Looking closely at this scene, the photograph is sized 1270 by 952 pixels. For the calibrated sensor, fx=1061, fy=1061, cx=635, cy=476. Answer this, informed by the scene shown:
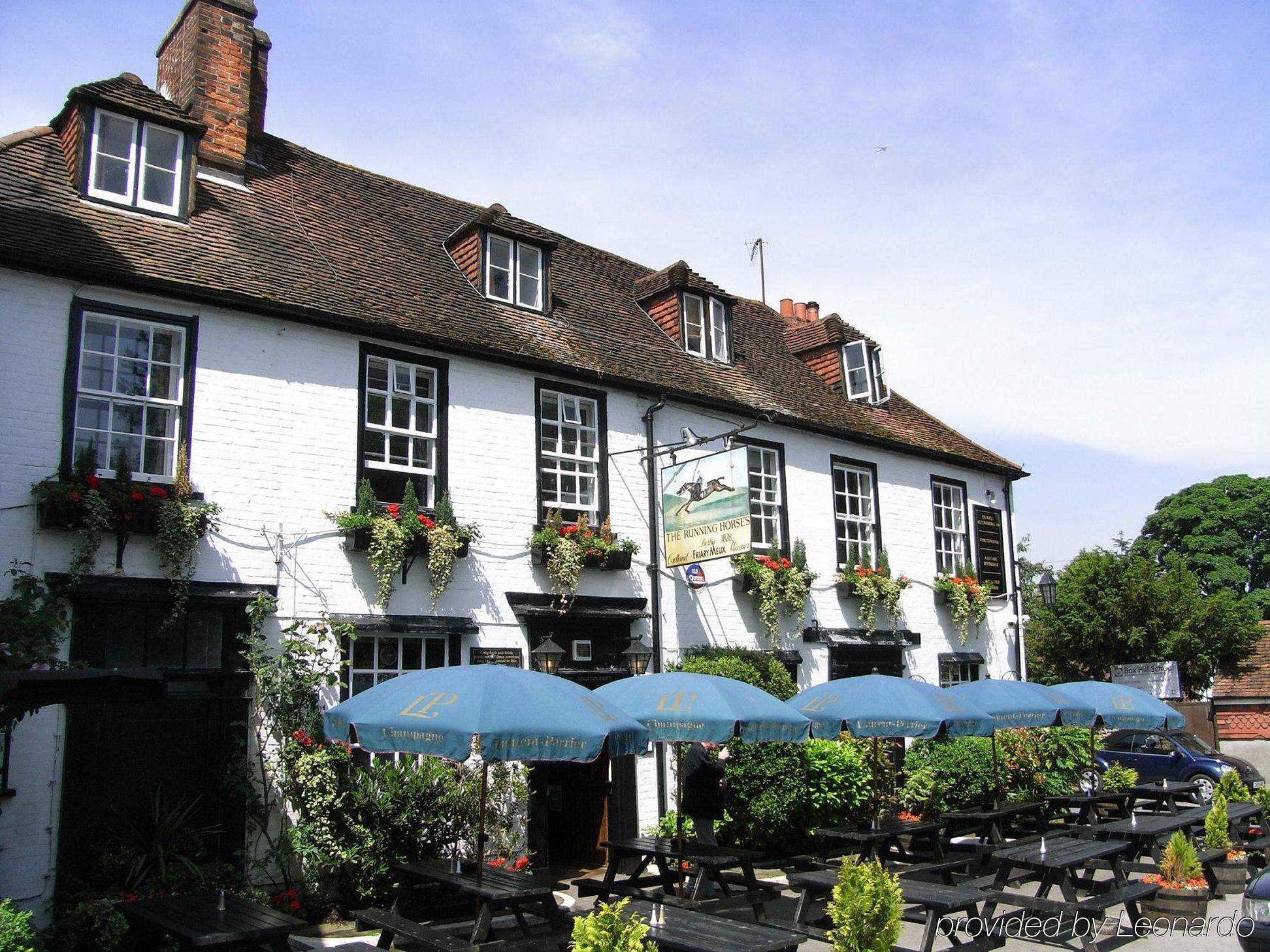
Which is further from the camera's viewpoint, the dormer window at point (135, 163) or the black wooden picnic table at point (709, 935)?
the dormer window at point (135, 163)

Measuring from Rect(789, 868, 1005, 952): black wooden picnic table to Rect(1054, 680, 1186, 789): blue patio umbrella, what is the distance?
197 inches

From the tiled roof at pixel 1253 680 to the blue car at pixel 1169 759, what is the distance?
8.82 metres

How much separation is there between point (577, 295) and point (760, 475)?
4.00m

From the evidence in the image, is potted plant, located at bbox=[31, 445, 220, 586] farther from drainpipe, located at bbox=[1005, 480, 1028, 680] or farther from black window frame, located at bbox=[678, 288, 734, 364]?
drainpipe, located at bbox=[1005, 480, 1028, 680]

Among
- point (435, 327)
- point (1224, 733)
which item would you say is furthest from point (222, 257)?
point (1224, 733)

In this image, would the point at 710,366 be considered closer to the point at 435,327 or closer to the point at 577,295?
the point at 577,295

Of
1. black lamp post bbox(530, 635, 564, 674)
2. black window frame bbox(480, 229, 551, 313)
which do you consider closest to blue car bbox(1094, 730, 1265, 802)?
black lamp post bbox(530, 635, 564, 674)

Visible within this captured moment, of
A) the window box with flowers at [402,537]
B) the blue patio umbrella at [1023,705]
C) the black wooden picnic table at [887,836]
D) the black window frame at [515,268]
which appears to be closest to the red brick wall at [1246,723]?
the blue patio umbrella at [1023,705]

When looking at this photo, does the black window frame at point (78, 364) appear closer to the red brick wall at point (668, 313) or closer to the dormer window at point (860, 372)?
the red brick wall at point (668, 313)

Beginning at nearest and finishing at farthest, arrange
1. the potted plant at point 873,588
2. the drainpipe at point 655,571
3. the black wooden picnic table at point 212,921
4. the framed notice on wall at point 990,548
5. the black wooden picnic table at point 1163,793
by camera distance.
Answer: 1. the black wooden picnic table at point 212,921
2. the drainpipe at point 655,571
3. the black wooden picnic table at point 1163,793
4. the potted plant at point 873,588
5. the framed notice on wall at point 990,548

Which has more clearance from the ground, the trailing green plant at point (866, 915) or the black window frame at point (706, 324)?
the black window frame at point (706, 324)

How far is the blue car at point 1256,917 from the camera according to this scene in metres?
7.32

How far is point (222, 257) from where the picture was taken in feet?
38.7

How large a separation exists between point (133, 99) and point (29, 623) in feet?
19.8
